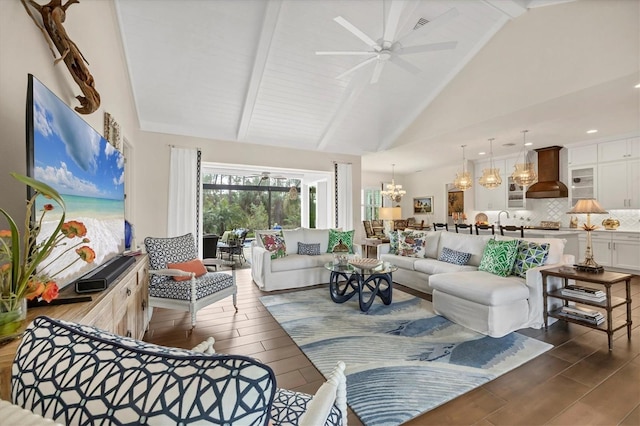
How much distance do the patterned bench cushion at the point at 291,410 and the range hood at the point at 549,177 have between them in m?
7.43

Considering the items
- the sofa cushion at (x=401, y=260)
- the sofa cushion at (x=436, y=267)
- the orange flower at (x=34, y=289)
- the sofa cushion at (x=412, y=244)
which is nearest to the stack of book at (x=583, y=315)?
the sofa cushion at (x=436, y=267)

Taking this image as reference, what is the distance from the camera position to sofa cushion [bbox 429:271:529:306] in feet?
8.84

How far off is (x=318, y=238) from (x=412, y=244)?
1647 millimetres

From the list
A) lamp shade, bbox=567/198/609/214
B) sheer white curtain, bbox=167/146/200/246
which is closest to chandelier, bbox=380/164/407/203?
lamp shade, bbox=567/198/609/214

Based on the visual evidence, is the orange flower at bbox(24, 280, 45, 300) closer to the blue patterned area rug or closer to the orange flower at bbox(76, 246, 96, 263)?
the orange flower at bbox(76, 246, 96, 263)

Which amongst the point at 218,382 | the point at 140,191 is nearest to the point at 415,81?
the point at 140,191

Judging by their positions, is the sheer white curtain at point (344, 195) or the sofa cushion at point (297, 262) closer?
the sofa cushion at point (297, 262)

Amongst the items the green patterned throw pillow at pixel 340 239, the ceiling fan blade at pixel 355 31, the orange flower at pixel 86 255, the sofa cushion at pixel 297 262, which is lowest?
the sofa cushion at pixel 297 262

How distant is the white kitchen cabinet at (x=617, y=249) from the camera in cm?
510

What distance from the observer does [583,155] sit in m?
6.03

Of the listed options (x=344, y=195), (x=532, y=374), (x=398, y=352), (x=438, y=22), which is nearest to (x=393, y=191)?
(x=344, y=195)

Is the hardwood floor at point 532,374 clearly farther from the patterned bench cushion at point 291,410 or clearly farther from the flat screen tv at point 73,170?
the flat screen tv at point 73,170

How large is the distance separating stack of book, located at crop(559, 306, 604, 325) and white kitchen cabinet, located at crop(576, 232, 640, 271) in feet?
11.6

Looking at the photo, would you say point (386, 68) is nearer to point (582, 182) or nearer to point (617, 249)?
point (582, 182)
